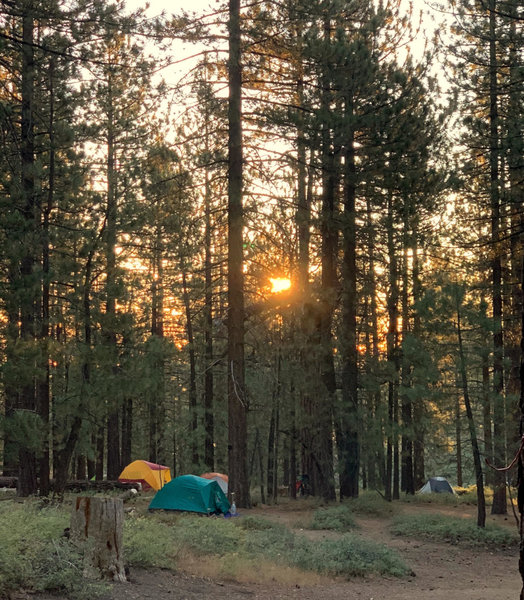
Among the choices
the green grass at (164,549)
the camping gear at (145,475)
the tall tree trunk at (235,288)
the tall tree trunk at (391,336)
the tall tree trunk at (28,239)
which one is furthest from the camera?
the camping gear at (145,475)

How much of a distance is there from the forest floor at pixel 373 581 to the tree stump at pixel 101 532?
11.7 inches

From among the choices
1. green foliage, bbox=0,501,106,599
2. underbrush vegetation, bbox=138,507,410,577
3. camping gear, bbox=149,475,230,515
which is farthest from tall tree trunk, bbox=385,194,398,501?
green foliage, bbox=0,501,106,599

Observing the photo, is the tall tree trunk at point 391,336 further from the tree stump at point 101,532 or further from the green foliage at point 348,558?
the tree stump at point 101,532

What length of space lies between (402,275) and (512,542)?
10160mm

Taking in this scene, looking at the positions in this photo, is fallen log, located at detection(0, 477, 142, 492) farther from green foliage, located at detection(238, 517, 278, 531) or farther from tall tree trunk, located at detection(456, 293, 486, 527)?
tall tree trunk, located at detection(456, 293, 486, 527)

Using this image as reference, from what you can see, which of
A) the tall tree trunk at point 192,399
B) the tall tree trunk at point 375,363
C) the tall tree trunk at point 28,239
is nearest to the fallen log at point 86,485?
the tall tree trunk at point 192,399

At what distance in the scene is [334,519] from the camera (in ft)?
56.2

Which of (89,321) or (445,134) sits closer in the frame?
(89,321)

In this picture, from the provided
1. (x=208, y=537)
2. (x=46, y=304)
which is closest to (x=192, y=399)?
(x=46, y=304)

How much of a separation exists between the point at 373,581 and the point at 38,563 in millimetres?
6551

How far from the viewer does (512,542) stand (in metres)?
16.5

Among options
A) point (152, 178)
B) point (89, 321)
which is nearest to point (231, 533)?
point (89, 321)

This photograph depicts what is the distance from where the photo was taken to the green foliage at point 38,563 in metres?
6.82

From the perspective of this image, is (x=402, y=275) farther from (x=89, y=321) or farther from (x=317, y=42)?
(x=89, y=321)
